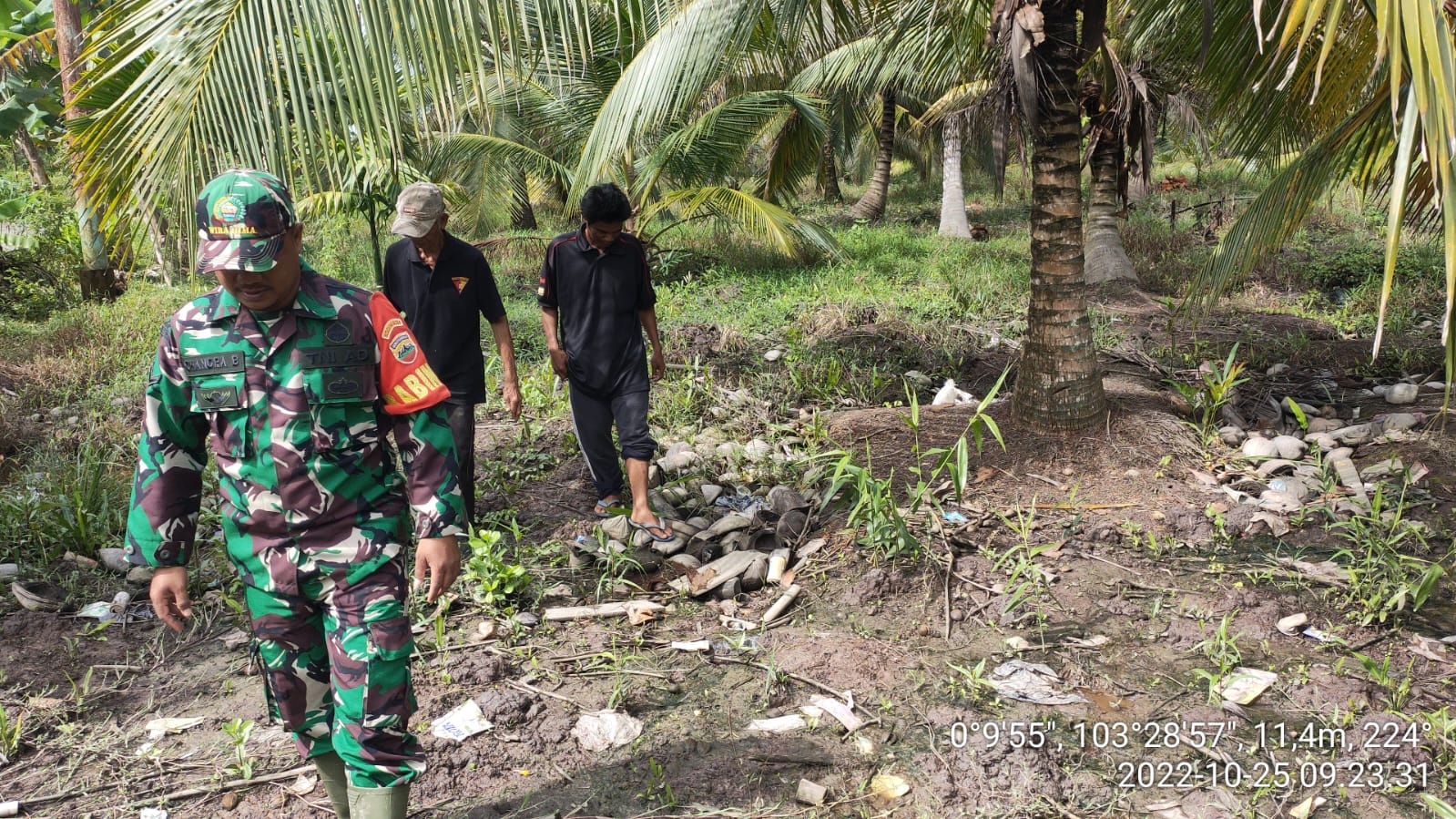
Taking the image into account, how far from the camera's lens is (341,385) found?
1965 mm

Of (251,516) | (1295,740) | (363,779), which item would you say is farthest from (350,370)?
(1295,740)

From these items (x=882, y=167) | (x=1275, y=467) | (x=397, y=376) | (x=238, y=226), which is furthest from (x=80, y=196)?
(x=882, y=167)

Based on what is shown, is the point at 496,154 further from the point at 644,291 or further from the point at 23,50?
the point at 644,291

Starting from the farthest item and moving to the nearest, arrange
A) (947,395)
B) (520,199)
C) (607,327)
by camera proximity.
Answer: (520,199) → (947,395) → (607,327)

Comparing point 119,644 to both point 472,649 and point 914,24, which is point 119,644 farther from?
point 914,24

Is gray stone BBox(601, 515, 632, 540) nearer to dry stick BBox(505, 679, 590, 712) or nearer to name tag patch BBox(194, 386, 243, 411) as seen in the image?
dry stick BBox(505, 679, 590, 712)

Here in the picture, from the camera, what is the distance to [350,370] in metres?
1.98

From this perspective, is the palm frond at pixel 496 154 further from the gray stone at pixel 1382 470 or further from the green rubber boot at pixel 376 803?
the green rubber boot at pixel 376 803

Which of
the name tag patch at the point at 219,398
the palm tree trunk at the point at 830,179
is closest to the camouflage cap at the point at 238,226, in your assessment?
the name tag patch at the point at 219,398

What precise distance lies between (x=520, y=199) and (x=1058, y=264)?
455 inches

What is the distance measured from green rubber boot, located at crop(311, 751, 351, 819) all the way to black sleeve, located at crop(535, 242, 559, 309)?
2425mm

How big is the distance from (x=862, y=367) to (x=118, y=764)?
184 inches

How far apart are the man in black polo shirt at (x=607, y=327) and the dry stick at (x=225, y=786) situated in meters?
1.71
